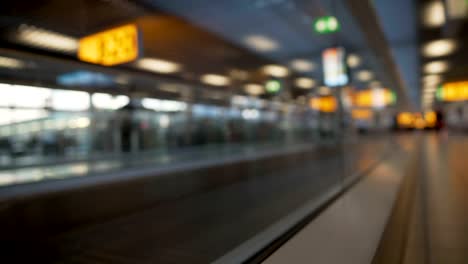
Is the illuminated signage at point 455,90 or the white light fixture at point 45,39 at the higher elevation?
the illuminated signage at point 455,90

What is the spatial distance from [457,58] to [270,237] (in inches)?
670

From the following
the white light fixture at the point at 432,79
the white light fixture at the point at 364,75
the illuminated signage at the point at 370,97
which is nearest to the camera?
the white light fixture at the point at 364,75

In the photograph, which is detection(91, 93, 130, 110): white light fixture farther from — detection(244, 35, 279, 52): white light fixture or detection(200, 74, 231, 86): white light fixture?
detection(244, 35, 279, 52): white light fixture

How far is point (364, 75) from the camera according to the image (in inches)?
578

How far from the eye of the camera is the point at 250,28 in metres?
9.53

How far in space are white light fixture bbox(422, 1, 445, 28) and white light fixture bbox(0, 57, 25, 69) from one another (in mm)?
9718

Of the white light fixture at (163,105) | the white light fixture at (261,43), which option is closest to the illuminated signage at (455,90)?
the white light fixture at (261,43)

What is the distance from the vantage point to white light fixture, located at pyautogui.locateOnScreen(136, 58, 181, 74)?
22.2 ft

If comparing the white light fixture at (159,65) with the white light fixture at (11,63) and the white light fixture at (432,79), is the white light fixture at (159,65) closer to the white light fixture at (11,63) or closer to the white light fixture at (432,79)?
the white light fixture at (11,63)

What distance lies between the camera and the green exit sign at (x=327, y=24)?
17.0 ft

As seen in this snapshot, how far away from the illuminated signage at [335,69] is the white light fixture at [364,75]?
31.9ft

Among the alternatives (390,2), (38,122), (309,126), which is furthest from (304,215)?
(309,126)

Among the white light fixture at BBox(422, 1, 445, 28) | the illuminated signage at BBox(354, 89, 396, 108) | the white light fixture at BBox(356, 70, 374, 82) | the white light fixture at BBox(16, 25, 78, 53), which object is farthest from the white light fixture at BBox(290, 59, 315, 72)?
the white light fixture at BBox(16, 25, 78, 53)

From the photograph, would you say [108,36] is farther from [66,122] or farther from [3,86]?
[66,122]
